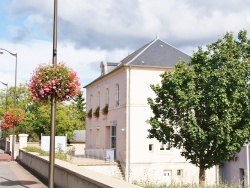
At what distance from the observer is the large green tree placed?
64.7 ft

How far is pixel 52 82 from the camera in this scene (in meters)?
9.92

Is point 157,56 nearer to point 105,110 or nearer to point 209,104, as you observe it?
point 105,110

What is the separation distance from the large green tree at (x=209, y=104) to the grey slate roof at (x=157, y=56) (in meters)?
9.17

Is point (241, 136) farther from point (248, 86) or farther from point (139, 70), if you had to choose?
point (139, 70)

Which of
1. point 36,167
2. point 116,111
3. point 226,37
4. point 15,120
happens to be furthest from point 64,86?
point 116,111

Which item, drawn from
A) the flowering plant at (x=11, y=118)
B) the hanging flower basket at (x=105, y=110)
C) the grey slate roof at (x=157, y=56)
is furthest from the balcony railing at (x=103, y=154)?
the flowering plant at (x=11, y=118)

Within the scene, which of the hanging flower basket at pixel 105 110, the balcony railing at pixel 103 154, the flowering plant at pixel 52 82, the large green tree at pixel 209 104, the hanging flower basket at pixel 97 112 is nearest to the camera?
the flowering plant at pixel 52 82

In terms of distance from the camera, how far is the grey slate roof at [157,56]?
104ft

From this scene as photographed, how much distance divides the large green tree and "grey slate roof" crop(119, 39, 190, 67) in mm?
9171

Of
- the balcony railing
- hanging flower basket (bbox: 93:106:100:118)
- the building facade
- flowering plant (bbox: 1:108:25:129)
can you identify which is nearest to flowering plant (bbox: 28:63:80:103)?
flowering plant (bbox: 1:108:25:129)

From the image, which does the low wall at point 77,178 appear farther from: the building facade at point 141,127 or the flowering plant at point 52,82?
the building facade at point 141,127

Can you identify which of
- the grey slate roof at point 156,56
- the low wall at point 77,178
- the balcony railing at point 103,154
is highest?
the grey slate roof at point 156,56

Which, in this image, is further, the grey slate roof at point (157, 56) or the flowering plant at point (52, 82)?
the grey slate roof at point (157, 56)

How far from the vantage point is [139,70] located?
31.4 meters
